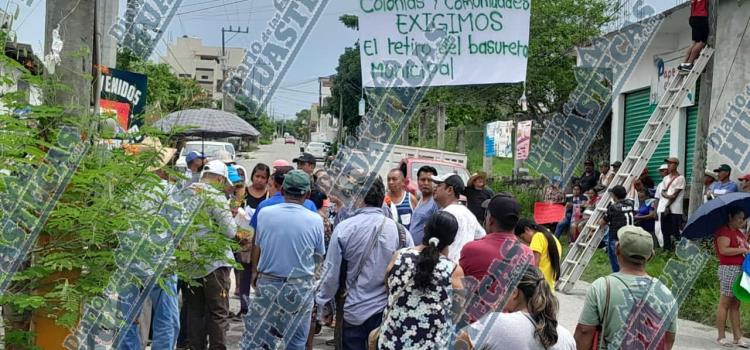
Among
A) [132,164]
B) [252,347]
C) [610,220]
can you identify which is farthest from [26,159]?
[610,220]

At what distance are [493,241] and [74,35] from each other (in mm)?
2804

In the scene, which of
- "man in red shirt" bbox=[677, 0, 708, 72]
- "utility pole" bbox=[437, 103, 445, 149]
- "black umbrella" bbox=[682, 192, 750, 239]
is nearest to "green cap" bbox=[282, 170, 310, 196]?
"black umbrella" bbox=[682, 192, 750, 239]

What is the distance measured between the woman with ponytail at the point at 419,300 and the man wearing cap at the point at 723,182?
9.13 metres

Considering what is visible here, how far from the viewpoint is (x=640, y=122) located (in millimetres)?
19094

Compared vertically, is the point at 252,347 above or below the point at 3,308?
Result: below

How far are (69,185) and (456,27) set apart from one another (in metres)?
8.20

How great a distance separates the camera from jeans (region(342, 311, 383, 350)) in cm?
580

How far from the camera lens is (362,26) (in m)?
11.4

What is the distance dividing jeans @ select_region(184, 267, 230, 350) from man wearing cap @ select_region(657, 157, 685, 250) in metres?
9.62

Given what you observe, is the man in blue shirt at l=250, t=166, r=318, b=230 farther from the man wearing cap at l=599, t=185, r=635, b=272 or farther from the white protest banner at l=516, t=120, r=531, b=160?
the white protest banner at l=516, t=120, r=531, b=160

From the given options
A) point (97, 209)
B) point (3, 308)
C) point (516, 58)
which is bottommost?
point (3, 308)

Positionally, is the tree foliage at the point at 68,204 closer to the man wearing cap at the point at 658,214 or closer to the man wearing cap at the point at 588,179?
the man wearing cap at the point at 658,214

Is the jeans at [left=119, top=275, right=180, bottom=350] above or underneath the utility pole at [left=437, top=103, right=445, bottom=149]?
underneath

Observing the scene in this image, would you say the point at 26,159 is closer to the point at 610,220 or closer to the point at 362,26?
the point at 362,26
